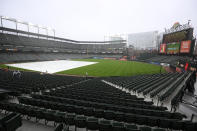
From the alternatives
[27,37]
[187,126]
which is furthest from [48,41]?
[187,126]

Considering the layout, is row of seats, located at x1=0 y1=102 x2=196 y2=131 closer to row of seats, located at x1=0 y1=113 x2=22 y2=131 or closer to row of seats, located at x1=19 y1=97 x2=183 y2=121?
row of seats, located at x1=19 y1=97 x2=183 y2=121

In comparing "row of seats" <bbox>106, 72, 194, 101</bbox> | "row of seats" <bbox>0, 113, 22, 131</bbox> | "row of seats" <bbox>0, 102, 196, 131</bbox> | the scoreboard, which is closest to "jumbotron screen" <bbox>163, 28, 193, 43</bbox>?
the scoreboard

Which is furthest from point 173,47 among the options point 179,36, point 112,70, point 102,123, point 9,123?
point 9,123

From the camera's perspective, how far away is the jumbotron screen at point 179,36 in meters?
33.0

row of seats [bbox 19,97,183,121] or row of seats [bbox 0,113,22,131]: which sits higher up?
row of seats [bbox 0,113,22,131]

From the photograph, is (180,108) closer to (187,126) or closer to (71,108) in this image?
(187,126)

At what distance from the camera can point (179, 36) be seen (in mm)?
36219

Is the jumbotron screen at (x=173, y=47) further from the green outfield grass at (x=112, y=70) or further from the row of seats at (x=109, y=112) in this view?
the row of seats at (x=109, y=112)

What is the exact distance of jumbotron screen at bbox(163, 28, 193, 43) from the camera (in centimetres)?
3297

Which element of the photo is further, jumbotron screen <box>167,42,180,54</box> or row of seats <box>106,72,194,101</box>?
jumbotron screen <box>167,42,180,54</box>

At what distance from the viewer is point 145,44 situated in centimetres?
17512

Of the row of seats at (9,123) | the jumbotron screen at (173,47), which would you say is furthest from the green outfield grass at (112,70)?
the row of seats at (9,123)

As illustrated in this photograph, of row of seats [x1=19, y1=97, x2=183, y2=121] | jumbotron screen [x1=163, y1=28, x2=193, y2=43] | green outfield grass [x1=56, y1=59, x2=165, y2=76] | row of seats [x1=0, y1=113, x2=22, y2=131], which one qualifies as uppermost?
jumbotron screen [x1=163, y1=28, x2=193, y2=43]

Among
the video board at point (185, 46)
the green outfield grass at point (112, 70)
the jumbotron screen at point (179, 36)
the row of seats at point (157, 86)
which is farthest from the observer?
the jumbotron screen at point (179, 36)
